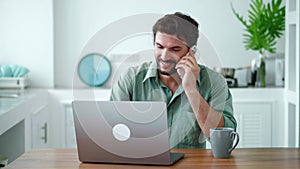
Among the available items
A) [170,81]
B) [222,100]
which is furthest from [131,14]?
[222,100]

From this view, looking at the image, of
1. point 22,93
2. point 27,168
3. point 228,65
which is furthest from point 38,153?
point 228,65

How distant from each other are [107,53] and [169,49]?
206 centimetres

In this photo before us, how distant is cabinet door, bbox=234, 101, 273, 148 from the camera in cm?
438

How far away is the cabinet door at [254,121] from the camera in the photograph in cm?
438

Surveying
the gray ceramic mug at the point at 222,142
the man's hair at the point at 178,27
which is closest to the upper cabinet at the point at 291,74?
the man's hair at the point at 178,27

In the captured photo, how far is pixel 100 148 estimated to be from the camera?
221 cm

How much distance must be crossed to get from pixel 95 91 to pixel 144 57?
1.70 ft

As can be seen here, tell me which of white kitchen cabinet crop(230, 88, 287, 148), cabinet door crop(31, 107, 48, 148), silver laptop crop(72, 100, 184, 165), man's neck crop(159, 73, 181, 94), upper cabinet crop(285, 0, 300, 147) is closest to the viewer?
silver laptop crop(72, 100, 184, 165)

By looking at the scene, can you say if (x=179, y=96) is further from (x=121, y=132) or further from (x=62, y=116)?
(x=62, y=116)

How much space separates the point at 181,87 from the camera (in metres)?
2.72

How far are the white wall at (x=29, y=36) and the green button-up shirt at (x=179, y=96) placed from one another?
193 centimetres

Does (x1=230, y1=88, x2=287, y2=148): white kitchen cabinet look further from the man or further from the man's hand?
the man's hand

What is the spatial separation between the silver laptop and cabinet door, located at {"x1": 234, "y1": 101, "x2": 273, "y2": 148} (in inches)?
86.7

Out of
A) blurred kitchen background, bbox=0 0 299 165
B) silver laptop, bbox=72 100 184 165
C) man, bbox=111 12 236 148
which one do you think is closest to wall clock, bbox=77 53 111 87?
blurred kitchen background, bbox=0 0 299 165
